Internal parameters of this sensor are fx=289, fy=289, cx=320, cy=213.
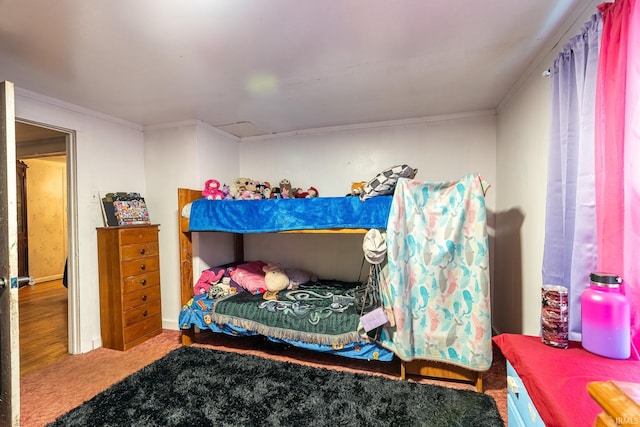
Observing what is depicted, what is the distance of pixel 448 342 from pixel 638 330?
113 centimetres

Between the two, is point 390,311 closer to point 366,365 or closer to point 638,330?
point 366,365

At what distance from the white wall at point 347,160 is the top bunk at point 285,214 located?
96cm

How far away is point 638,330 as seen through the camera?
1.00 metres

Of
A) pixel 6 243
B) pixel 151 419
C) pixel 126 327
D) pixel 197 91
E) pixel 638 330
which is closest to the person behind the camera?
pixel 638 330

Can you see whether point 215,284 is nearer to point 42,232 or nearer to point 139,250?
point 139,250

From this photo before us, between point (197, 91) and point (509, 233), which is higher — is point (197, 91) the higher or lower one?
the higher one

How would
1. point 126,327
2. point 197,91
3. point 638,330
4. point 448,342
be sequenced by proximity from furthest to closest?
point 126,327
point 197,91
point 448,342
point 638,330

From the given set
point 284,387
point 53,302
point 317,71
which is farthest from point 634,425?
point 53,302

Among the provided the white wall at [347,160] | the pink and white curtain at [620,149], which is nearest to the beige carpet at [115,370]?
the white wall at [347,160]

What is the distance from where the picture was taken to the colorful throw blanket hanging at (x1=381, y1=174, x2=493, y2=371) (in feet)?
6.36

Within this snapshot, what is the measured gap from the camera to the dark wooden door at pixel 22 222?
495 cm

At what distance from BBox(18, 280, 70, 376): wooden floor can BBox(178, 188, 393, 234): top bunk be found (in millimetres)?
1579

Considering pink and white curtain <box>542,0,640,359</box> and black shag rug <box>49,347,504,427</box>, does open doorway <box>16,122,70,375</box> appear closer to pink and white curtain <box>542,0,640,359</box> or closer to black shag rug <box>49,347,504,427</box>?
black shag rug <box>49,347,504,427</box>

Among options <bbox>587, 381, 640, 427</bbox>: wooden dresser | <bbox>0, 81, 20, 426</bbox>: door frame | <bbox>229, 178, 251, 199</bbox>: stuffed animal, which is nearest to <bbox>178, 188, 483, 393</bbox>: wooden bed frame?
<bbox>229, 178, 251, 199</bbox>: stuffed animal
